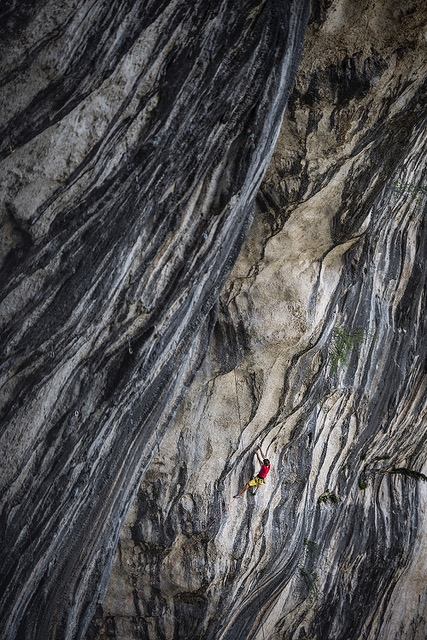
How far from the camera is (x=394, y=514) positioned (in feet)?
37.6

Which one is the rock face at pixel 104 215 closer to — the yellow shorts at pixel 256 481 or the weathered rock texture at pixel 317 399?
the weathered rock texture at pixel 317 399

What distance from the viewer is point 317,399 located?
28.1 ft

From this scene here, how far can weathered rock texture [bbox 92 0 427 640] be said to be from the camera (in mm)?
5590

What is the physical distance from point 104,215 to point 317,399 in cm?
488

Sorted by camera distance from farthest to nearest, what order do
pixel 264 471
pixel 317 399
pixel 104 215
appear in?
1. pixel 317 399
2. pixel 264 471
3. pixel 104 215

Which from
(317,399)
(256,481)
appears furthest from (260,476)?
(317,399)

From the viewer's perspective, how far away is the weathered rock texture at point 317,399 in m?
5.59

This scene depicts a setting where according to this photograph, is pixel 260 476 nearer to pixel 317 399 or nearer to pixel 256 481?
pixel 256 481

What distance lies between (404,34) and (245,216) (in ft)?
6.82

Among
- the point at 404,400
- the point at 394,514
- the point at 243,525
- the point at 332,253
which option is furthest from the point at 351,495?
the point at 332,253

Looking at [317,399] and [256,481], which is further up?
[317,399]

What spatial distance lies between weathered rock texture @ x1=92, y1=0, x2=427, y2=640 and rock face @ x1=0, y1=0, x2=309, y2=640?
0.73m

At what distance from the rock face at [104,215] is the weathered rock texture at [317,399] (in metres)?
0.73

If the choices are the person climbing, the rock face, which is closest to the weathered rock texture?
the person climbing
